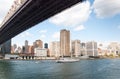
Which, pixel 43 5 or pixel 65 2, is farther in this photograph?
pixel 43 5

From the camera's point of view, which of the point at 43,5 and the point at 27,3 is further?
the point at 43,5

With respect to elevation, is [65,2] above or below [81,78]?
above

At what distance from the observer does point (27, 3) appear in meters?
36.2

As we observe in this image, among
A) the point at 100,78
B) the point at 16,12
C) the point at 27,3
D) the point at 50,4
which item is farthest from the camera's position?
the point at 100,78

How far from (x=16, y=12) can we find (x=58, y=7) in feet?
26.9

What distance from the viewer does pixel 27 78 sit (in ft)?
149

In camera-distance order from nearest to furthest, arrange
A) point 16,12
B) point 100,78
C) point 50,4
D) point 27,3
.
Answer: point 27,3, point 50,4, point 16,12, point 100,78

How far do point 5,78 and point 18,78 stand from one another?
7.79 ft

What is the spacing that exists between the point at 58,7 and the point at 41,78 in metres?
13.5

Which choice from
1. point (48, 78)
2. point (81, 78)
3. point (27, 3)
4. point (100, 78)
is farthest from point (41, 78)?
point (27, 3)

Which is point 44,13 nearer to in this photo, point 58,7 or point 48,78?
point 58,7

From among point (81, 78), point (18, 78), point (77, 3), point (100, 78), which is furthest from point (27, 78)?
point (77, 3)

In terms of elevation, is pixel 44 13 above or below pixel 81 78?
above

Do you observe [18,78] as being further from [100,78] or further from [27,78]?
[100,78]
